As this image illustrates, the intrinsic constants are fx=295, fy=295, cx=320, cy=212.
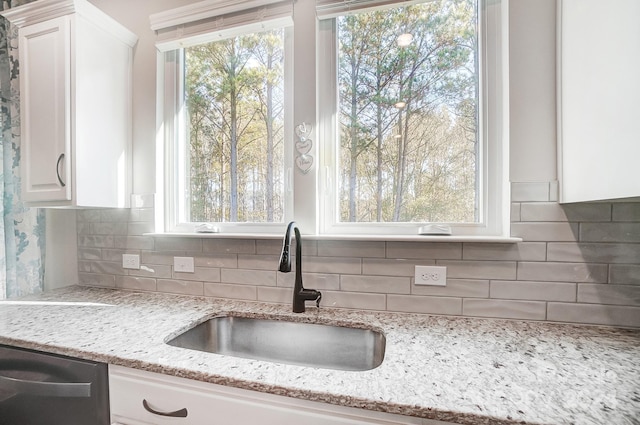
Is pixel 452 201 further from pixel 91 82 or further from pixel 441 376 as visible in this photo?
pixel 91 82

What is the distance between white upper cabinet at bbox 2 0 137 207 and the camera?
137cm

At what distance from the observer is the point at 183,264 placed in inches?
60.8

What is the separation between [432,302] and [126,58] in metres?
2.02

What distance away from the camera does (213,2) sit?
4.82 ft

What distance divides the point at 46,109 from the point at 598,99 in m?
2.18

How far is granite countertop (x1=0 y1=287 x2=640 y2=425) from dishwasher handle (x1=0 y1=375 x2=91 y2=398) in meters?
0.10

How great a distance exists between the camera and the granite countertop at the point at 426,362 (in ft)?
2.04

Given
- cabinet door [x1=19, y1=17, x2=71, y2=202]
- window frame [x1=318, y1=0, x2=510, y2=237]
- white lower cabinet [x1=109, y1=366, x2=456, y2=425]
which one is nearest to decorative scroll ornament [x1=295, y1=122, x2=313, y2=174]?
window frame [x1=318, y1=0, x2=510, y2=237]

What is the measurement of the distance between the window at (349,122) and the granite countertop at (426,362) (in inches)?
16.7

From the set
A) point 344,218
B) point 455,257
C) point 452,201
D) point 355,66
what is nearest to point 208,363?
point 344,218

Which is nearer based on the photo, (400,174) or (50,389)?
(50,389)

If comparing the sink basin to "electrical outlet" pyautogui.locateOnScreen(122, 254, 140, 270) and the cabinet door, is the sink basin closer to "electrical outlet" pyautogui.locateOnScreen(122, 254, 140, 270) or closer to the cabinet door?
"electrical outlet" pyautogui.locateOnScreen(122, 254, 140, 270)

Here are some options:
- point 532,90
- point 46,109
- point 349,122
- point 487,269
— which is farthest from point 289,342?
point 46,109

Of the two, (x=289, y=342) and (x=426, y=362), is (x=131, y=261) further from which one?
(x=426, y=362)
